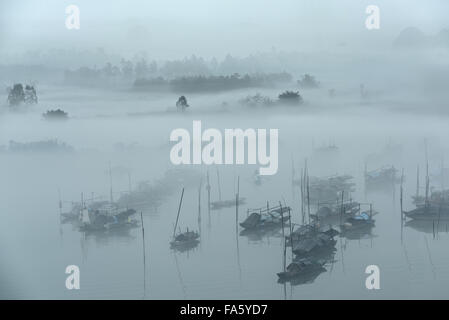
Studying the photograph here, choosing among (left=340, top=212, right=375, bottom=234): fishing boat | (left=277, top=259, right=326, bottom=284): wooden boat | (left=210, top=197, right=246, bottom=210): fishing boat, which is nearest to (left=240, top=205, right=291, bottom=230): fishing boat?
(left=340, top=212, right=375, bottom=234): fishing boat

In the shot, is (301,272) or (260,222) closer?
(301,272)

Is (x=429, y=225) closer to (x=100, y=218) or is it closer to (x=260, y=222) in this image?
(x=260, y=222)

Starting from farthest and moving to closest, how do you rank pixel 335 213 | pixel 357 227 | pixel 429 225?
pixel 335 213, pixel 429 225, pixel 357 227

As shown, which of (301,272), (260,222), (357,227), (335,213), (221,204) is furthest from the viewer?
(221,204)

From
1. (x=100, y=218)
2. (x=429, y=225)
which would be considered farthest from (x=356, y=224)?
(x=100, y=218)

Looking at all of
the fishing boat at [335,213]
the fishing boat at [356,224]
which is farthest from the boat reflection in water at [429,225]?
the fishing boat at [335,213]

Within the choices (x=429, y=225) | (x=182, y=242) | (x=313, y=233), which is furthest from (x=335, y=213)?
(x=182, y=242)

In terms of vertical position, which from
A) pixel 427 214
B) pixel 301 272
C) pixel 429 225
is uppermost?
pixel 427 214

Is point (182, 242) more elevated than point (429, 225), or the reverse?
point (429, 225)

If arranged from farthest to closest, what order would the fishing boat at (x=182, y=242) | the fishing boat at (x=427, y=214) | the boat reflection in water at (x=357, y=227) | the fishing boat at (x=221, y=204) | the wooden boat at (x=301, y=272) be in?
the fishing boat at (x=221, y=204) < the fishing boat at (x=427, y=214) < the boat reflection in water at (x=357, y=227) < the fishing boat at (x=182, y=242) < the wooden boat at (x=301, y=272)

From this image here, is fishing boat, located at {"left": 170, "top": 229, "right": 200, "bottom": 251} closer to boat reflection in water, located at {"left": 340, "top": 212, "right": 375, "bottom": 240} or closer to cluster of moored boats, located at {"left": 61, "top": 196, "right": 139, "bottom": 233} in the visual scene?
cluster of moored boats, located at {"left": 61, "top": 196, "right": 139, "bottom": 233}

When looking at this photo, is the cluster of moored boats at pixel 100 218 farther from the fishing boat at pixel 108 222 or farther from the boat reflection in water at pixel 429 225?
the boat reflection in water at pixel 429 225
